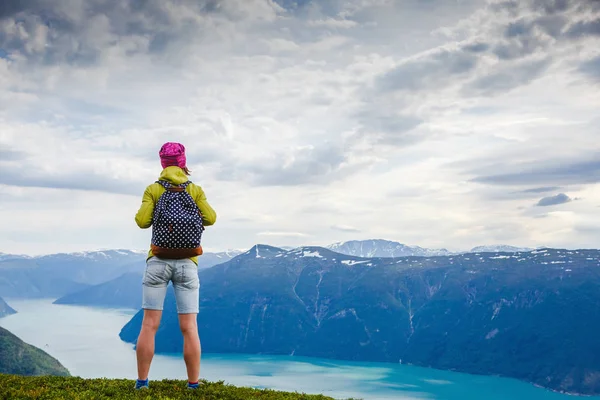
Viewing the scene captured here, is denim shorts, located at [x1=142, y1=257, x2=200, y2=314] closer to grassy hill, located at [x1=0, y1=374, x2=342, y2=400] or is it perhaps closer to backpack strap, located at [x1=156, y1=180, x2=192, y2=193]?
backpack strap, located at [x1=156, y1=180, x2=192, y2=193]

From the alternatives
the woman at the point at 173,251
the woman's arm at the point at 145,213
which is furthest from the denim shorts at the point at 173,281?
the woman's arm at the point at 145,213

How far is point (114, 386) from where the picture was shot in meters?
8.89

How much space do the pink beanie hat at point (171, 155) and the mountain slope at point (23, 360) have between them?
190094 millimetres

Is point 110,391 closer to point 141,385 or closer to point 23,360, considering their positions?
point 141,385

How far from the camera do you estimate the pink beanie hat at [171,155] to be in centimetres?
862

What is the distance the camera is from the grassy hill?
7.90 m

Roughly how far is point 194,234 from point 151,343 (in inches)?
75.3

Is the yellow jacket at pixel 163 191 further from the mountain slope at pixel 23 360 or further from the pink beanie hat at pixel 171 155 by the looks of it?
the mountain slope at pixel 23 360

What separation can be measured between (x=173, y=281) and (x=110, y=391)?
84.3 inches

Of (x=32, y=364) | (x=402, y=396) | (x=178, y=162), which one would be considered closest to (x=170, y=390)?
(x=178, y=162)

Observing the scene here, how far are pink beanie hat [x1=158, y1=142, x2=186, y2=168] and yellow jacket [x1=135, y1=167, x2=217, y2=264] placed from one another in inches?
7.2

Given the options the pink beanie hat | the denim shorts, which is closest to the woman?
the denim shorts

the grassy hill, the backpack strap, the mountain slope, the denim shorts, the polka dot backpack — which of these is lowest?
the mountain slope

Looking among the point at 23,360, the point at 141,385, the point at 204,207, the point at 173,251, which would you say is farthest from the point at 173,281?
the point at 23,360
